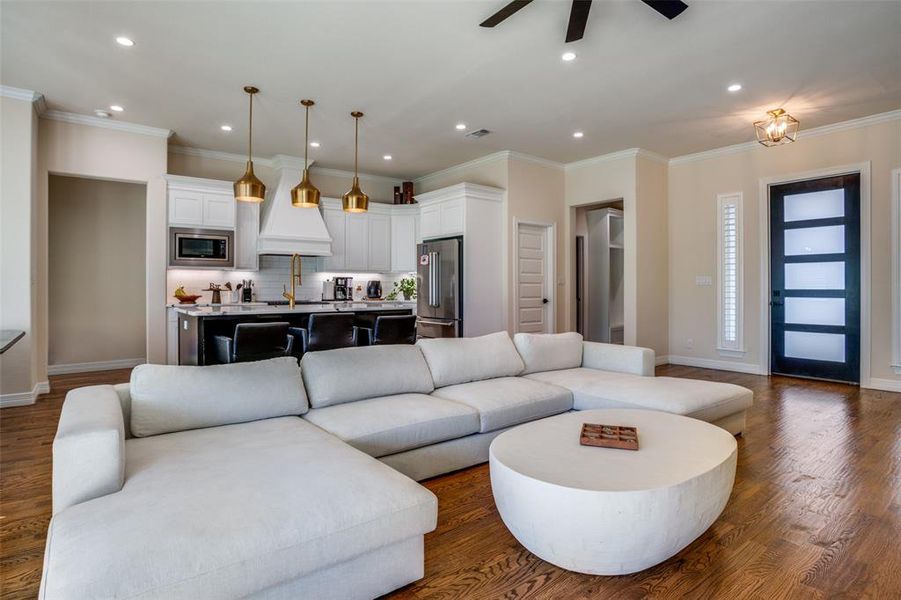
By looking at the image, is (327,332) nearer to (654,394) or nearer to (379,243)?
(654,394)

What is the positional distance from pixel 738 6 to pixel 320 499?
3.69 metres

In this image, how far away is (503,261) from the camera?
21.6 ft

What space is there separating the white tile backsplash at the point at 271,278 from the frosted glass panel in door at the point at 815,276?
5.24 m

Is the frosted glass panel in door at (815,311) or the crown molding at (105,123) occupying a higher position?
the crown molding at (105,123)

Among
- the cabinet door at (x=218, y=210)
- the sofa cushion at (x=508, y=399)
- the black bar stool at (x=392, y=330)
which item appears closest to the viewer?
the sofa cushion at (x=508, y=399)

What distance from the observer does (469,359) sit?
138 inches

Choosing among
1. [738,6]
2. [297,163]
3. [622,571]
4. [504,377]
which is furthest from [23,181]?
[738,6]

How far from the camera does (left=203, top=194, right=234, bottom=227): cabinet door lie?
595cm

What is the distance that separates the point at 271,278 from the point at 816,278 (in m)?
6.94

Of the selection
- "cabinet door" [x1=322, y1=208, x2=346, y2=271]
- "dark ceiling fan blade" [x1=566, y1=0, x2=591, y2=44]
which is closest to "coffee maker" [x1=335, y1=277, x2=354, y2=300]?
"cabinet door" [x1=322, y1=208, x2=346, y2=271]

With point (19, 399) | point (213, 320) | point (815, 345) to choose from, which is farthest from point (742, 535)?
point (19, 399)

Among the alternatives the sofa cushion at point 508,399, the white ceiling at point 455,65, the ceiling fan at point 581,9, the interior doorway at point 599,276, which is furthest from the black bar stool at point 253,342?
the interior doorway at point 599,276

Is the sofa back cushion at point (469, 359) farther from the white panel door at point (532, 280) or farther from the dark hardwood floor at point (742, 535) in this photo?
the white panel door at point (532, 280)

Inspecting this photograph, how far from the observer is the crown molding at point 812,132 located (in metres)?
5.02
